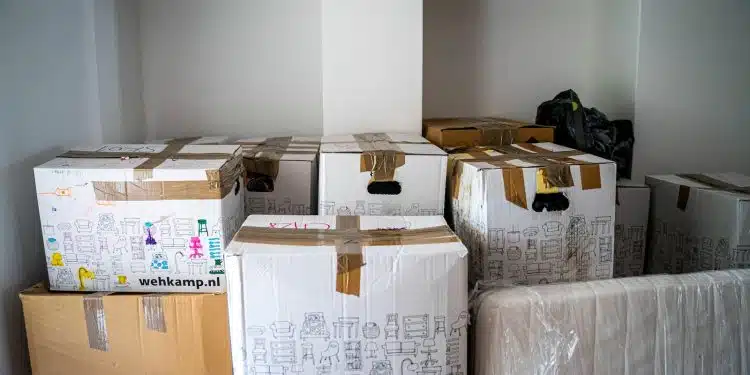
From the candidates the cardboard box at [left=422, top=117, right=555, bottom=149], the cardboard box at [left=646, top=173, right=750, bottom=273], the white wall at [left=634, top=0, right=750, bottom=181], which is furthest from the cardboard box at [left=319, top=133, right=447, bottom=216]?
the white wall at [left=634, top=0, right=750, bottom=181]

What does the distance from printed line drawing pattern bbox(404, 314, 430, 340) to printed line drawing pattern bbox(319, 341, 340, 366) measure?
→ 0.15 meters

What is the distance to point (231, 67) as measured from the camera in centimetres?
246

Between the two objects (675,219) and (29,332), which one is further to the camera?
(675,219)

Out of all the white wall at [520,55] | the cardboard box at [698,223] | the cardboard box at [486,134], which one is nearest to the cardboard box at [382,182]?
the cardboard box at [486,134]

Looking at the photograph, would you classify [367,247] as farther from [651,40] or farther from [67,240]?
[651,40]

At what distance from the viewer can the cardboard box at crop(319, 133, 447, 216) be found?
1.62 m

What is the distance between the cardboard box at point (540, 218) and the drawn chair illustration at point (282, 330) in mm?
579

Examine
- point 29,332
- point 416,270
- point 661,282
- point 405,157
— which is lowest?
point 29,332

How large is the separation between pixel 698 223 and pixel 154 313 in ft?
5.59

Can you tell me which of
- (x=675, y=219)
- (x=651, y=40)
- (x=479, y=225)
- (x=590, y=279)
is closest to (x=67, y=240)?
(x=479, y=225)

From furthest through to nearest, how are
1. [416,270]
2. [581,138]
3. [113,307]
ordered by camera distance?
[581,138] < [113,307] < [416,270]

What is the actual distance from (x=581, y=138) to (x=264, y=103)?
4.40 feet

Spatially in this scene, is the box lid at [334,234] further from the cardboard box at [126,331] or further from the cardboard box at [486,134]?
the cardboard box at [486,134]

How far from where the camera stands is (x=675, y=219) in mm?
1982
